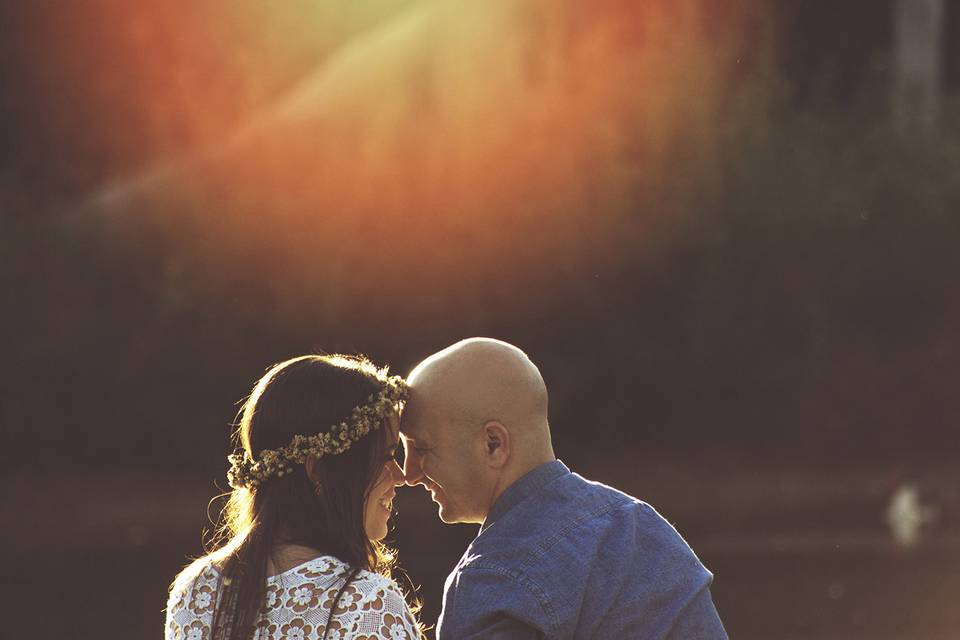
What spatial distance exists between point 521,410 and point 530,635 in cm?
42

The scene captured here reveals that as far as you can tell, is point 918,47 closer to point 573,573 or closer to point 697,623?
point 697,623

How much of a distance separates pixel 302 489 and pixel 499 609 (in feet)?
1.24

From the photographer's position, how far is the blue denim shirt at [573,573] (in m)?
2.06

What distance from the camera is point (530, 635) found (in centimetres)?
205

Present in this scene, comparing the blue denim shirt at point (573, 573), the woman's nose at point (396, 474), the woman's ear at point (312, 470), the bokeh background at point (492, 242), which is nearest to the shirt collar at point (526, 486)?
the blue denim shirt at point (573, 573)

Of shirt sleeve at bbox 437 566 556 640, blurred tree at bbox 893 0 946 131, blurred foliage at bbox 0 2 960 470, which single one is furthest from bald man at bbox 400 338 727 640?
blurred tree at bbox 893 0 946 131

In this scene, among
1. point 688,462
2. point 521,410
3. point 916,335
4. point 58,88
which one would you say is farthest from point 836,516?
point 521,410

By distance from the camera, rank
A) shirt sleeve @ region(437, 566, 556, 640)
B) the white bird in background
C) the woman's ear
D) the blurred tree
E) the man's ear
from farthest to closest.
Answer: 1. the blurred tree
2. the white bird in background
3. the man's ear
4. the woman's ear
5. shirt sleeve @ region(437, 566, 556, 640)

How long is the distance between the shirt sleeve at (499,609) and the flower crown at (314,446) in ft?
0.99

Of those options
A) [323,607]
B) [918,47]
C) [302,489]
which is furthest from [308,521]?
[918,47]

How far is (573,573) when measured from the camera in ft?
6.89

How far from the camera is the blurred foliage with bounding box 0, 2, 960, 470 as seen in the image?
1392 centimetres

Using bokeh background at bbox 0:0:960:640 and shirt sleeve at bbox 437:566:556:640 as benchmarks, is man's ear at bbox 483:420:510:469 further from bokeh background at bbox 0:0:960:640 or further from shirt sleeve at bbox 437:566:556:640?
bokeh background at bbox 0:0:960:640

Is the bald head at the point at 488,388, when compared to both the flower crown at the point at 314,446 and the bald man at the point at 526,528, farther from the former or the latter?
the flower crown at the point at 314,446
